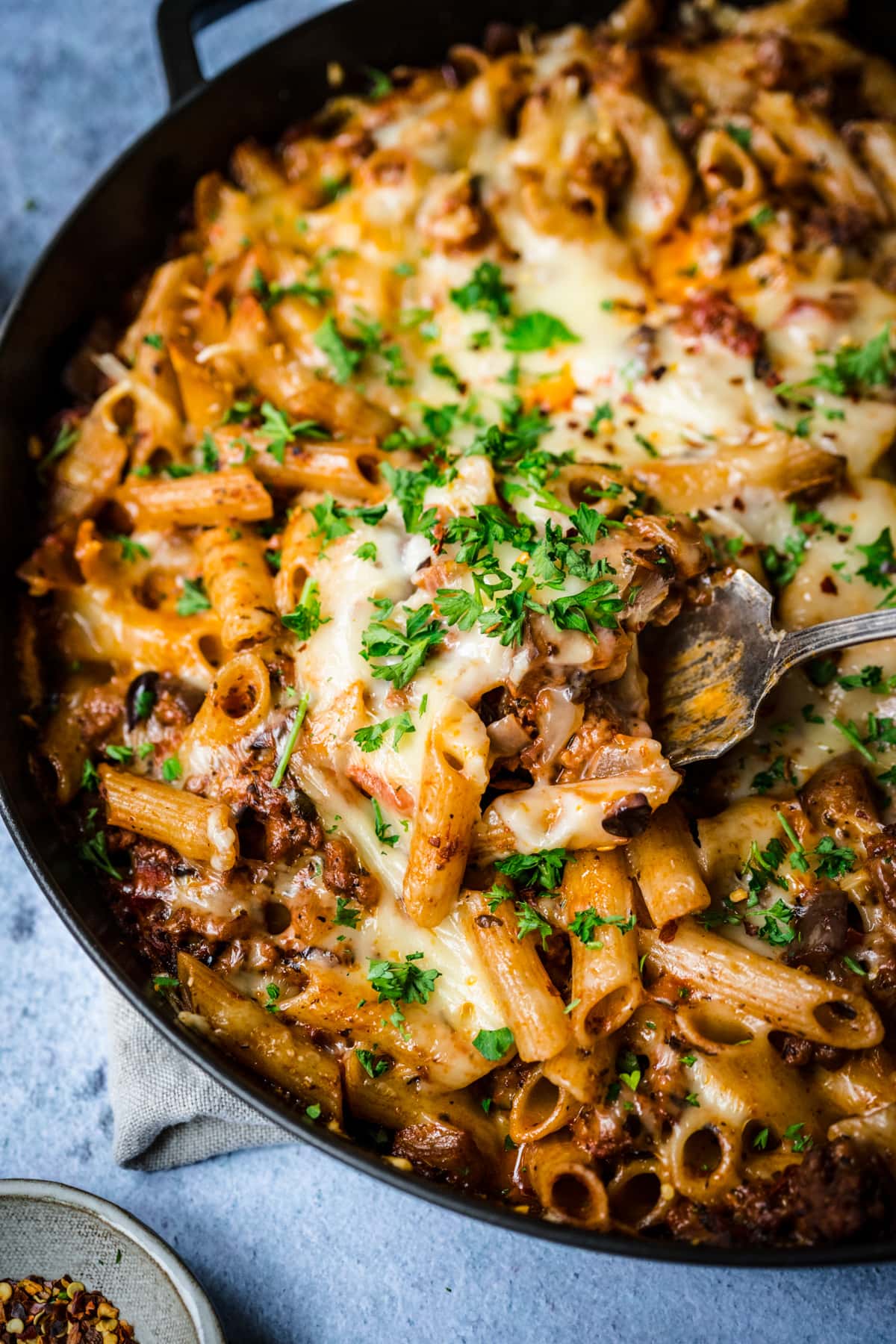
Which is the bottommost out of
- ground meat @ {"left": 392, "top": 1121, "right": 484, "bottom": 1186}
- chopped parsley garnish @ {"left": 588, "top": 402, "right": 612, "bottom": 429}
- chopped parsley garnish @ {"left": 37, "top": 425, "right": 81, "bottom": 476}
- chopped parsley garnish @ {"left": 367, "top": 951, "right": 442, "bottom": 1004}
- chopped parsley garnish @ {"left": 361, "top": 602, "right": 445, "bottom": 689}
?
ground meat @ {"left": 392, "top": 1121, "right": 484, "bottom": 1186}

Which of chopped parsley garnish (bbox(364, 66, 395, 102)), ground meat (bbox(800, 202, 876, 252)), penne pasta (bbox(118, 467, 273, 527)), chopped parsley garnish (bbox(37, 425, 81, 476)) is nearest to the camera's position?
penne pasta (bbox(118, 467, 273, 527))

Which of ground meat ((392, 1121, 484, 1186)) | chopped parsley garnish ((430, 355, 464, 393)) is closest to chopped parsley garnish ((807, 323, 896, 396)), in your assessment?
chopped parsley garnish ((430, 355, 464, 393))

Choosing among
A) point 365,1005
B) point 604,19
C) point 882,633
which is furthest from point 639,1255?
point 604,19

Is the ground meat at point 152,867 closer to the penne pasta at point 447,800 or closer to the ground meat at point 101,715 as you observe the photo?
the ground meat at point 101,715

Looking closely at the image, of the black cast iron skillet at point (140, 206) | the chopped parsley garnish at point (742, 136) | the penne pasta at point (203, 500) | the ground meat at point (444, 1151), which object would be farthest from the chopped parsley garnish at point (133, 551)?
the chopped parsley garnish at point (742, 136)

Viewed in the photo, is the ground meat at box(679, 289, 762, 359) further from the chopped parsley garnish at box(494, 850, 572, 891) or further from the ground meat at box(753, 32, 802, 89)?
the chopped parsley garnish at box(494, 850, 572, 891)

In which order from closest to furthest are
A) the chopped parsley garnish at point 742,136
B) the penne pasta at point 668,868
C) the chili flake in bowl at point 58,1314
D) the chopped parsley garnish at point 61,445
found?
the penne pasta at point 668,868, the chili flake in bowl at point 58,1314, the chopped parsley garnish at point 61,445, the chopped parsley garnish at point 742,136
